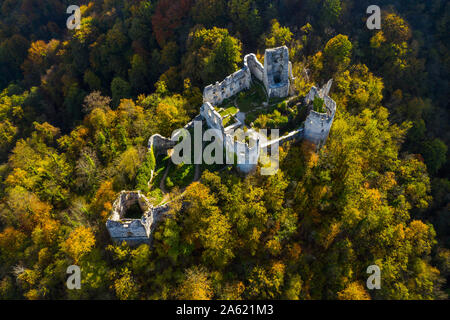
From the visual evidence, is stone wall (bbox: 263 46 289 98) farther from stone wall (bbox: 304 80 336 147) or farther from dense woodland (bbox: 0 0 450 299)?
stone wall (bbox: 304 80 336 147)

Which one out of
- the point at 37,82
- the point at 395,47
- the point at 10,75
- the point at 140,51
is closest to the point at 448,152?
the point at 395,47

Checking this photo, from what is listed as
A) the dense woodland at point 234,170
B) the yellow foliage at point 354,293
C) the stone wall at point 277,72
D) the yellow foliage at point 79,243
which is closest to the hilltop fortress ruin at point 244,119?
the stone wall at point 277,72

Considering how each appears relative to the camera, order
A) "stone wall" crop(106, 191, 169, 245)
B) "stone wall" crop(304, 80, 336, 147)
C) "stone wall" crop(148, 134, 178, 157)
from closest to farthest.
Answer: "stone wall" crop(106, 191, 169, 245) < "stone wall" crop(304, 80, 336, 147) < "stone wall" crop(148, 134, 178, 157)

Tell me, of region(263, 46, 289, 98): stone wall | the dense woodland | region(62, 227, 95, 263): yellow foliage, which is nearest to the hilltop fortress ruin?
region(263, 46, 289, 98): stone wall

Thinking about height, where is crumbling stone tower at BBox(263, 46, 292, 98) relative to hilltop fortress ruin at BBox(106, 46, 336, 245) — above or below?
above

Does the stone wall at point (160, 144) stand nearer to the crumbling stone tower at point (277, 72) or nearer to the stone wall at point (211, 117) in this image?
the stone wall at point (211, 117)

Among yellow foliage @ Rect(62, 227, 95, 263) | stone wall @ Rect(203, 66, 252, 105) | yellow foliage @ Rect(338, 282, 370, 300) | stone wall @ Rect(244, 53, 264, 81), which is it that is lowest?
yellow foliage @ Rect(338, 282, 370, 300)
